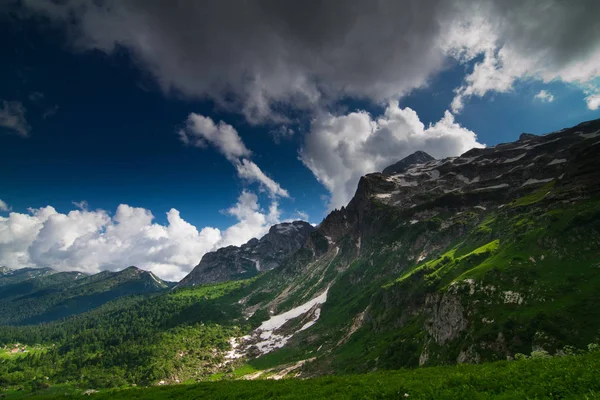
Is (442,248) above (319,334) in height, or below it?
above

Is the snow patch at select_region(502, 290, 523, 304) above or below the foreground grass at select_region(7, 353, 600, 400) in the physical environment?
below

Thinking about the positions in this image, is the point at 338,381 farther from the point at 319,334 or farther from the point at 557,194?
the point at 319,334

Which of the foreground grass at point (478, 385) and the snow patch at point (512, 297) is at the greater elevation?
the foreground grass at point (478, 385)

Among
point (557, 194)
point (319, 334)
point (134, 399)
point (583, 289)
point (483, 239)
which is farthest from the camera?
point (319, 334)

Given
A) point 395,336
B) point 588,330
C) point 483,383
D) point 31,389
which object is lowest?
point 31,389

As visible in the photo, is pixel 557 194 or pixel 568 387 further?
pixel 557 194

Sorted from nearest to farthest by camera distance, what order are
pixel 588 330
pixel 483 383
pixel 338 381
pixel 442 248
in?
pixel 483 383 < pixel 338 381 < pixel 588 330 < pixel 442 248

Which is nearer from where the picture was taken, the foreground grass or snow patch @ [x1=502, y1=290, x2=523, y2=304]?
the foreground grass

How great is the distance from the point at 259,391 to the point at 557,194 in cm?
12828

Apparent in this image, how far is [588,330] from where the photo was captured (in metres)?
47.9

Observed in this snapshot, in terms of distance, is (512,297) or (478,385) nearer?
(478,385)

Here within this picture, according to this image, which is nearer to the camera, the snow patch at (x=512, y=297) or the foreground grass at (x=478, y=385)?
the foreground grass at (x=478, y=385)

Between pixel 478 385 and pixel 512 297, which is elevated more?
pixel 478 385

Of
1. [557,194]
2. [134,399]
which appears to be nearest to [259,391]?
[134,399]
